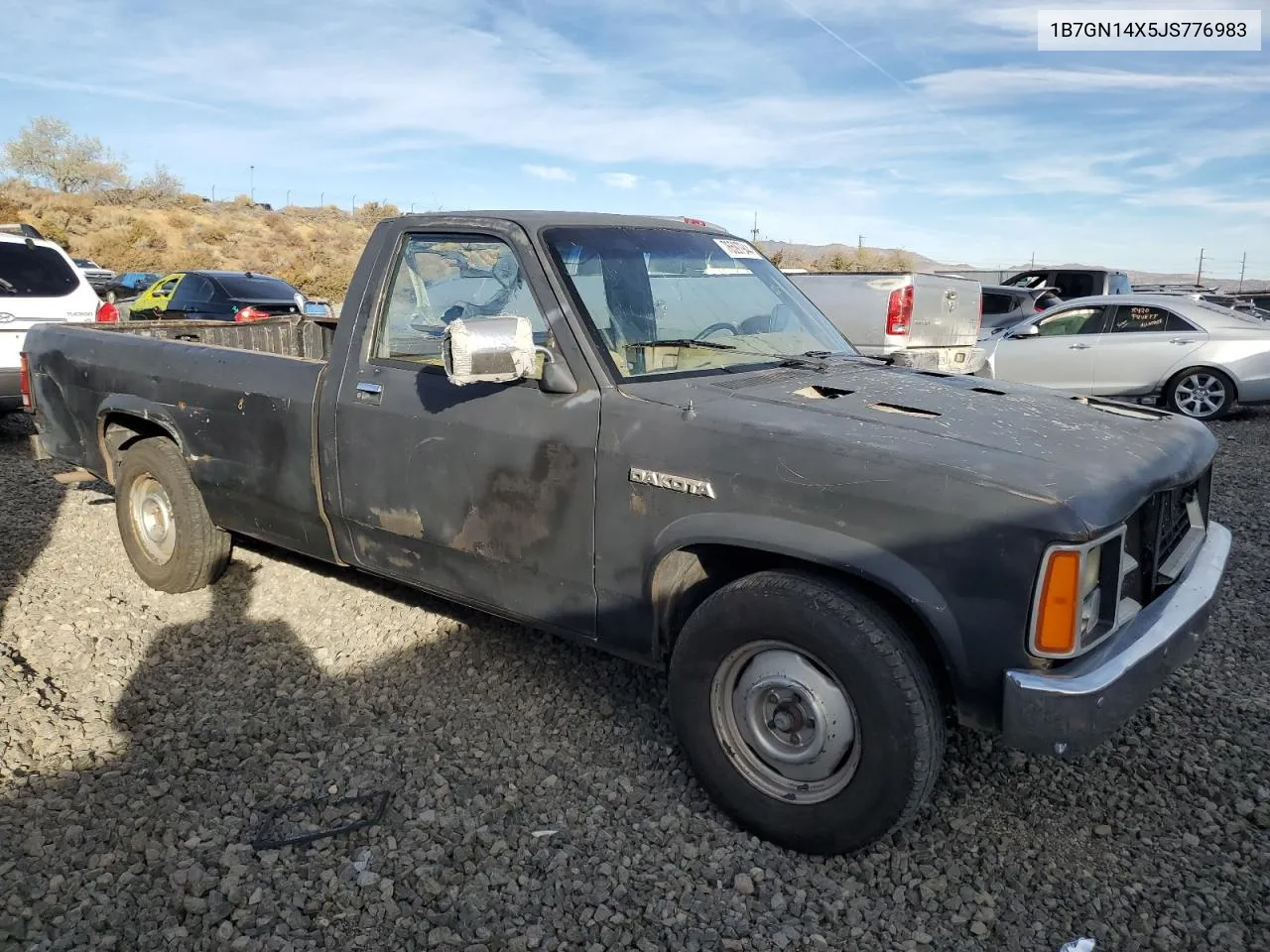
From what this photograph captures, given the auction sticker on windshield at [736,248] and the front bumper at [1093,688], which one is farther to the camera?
the auction sticker on windshield at [736,248]

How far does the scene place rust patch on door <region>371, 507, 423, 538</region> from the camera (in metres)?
3.68

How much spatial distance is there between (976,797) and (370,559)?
2.50 meters

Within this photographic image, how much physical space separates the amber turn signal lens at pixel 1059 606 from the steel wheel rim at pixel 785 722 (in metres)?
0.56

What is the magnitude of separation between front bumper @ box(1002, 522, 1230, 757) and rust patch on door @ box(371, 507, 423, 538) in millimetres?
2210

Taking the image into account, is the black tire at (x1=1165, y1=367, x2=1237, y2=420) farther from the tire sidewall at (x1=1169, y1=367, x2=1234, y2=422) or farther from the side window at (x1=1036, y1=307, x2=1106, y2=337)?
the side window at (x1=1036, y1=307, x2=1106, y2=337)

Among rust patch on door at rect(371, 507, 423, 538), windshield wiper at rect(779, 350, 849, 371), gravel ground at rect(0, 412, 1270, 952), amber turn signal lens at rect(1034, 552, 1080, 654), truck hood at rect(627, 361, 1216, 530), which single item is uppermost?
windshield wiper at rect(779, 350, 849, 371)

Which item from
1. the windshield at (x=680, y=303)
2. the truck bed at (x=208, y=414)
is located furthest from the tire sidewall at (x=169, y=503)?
the windshield at (x=680, y=303)

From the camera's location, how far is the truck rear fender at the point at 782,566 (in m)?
2.52

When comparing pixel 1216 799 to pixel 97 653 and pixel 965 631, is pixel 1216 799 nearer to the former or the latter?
pixel 965 631

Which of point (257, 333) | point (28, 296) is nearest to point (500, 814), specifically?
point (257, 333)

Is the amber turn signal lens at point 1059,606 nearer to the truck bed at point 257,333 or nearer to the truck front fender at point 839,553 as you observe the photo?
the truck front fender at point 839,553

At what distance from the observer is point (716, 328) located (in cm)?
370

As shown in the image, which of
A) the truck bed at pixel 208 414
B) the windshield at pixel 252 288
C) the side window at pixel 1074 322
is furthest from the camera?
the windshield at pixel 252 288

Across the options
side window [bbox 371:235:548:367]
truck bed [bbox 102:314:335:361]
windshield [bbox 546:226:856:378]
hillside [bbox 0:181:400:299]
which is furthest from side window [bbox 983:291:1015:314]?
hillside [bbox 0:181:400:299]
